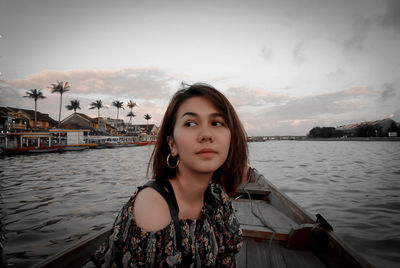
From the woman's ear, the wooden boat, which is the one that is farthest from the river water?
the woman's ear

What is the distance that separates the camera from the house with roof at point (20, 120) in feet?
98.9

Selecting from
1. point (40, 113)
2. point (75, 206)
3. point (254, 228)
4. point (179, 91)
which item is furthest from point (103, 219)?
point (40, 113)

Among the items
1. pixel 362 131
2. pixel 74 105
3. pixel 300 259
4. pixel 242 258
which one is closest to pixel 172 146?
pixel 242 258

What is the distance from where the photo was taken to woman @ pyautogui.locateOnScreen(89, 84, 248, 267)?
1218 mm

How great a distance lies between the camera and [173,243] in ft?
4.11

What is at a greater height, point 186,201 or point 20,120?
point 20,120

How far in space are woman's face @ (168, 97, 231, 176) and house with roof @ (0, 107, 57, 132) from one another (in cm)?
3949

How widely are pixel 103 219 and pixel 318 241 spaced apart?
554cm

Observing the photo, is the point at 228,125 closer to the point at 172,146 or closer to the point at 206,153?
the point at 206,153

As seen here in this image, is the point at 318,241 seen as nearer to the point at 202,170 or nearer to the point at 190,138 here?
the point at 202,170

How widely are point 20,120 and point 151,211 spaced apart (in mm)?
48109

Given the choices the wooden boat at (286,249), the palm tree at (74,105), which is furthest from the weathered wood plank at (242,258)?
the palm tree at (74,105)

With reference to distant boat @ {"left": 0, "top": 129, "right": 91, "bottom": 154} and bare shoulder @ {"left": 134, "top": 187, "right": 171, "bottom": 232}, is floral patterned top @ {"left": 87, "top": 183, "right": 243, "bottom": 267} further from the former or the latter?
distant boat @ {"left": 0, "top": 129, "right": 91, "bottom": 154}

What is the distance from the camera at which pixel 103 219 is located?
19.0 ft
